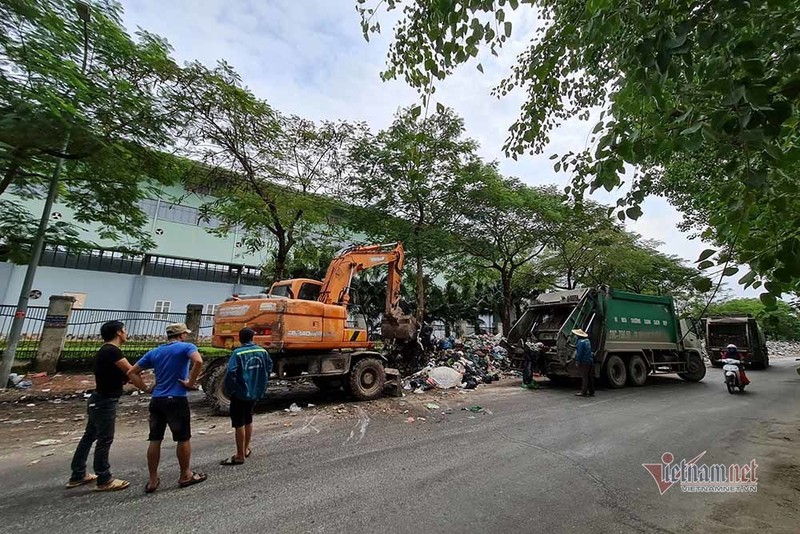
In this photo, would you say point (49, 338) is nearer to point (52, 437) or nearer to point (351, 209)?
point (52, 437)

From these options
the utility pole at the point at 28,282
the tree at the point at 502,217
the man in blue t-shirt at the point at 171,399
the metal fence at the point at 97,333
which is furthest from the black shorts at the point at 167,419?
the tree at the point at 502,217

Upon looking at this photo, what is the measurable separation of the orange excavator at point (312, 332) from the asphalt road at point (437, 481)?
1.01 metres

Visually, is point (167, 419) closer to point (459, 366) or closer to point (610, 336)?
point (459, 366)

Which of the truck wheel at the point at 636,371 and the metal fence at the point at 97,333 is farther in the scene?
the truck wheel at the point at 636,371

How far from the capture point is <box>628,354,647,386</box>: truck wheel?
33.5 ft

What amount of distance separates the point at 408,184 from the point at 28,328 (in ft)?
37.5

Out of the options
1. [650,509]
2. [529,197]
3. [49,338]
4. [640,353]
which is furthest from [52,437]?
[529,197]

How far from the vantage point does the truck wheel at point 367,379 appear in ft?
24.8

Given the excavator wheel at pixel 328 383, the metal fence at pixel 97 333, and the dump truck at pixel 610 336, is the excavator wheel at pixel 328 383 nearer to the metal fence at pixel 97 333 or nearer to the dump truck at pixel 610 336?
the dump truck at pixel 610 336

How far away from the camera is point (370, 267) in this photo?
9109 mm

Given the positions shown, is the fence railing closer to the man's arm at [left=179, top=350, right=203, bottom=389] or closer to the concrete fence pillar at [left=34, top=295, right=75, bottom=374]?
the concrete fence pillar at [left=34, top=295, right=75, bottom=374]

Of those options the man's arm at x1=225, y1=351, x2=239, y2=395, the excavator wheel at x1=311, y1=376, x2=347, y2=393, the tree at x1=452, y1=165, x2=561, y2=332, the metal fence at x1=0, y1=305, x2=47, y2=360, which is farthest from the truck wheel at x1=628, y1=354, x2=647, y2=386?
the metal fence at x1=0, y1=305, x2=47, y2=360

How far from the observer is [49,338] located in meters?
9.23

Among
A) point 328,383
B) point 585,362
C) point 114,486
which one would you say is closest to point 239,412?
point 114,486
